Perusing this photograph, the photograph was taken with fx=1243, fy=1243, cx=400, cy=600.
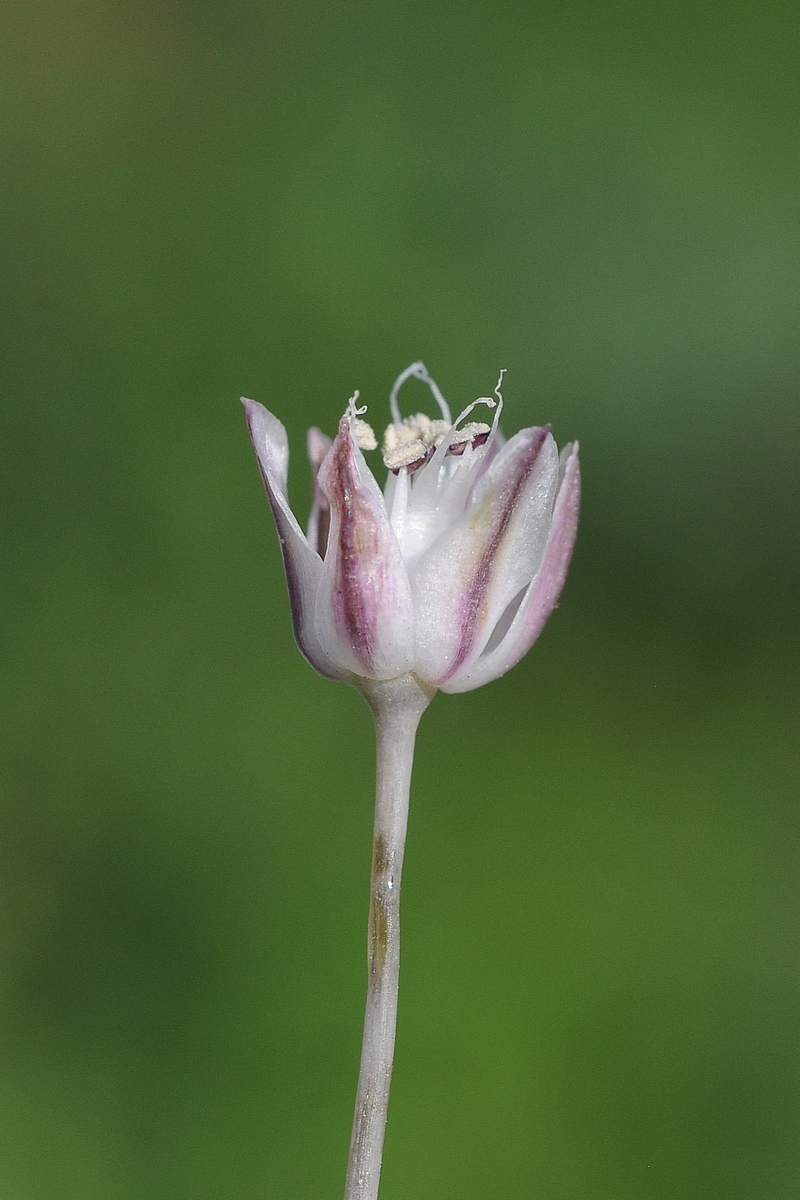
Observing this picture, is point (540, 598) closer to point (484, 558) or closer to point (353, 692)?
point (484, 558)

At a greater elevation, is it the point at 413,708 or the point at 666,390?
the point at 666,390

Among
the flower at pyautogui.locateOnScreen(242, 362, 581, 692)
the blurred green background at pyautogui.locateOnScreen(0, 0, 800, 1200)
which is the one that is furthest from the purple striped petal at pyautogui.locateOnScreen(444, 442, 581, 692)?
the blurred green background at pyautogui.locateOnScreen(0, 0, 800, 1200)

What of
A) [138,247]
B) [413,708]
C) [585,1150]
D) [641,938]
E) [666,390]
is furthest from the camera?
[138,247]

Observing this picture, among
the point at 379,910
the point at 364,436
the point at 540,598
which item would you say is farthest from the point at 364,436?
the point at 379,910

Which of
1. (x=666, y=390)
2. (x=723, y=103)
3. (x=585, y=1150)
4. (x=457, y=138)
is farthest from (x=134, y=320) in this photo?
(x=585, y=1150)

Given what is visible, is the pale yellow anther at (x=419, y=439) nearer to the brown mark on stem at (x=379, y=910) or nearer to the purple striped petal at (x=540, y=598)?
the purple striped petal at (x=540, y=598)

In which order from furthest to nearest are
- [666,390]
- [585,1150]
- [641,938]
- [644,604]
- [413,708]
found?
[666,390] → [644,604] → [641,938] → [585,1150] → [413,708]

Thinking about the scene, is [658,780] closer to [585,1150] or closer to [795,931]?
[795,931]

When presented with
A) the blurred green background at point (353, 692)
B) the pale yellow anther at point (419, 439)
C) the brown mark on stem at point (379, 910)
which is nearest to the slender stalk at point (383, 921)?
the brown mark on stem at point (379, 910)
